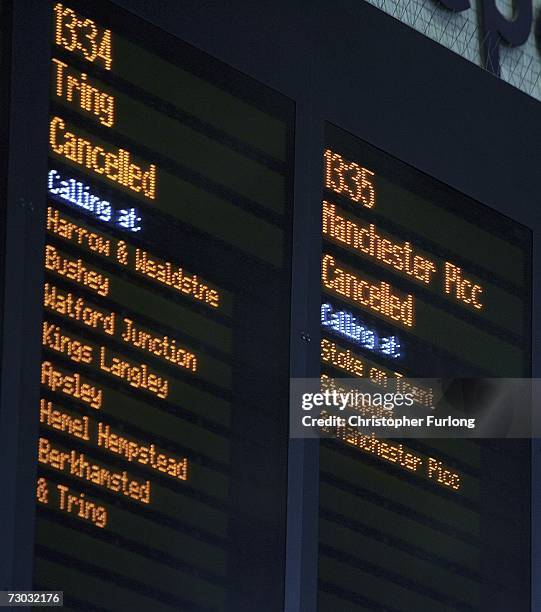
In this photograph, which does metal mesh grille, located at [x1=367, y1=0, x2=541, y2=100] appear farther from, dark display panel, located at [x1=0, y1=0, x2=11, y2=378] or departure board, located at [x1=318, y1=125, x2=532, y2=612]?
dark display panel, located at [x1=0, y1=0, x2=11, y2=378]

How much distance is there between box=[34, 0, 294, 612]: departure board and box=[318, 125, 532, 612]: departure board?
195 millimetres

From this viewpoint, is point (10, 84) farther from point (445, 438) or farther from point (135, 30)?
point (445, 438)

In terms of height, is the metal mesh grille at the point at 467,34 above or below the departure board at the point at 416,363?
above

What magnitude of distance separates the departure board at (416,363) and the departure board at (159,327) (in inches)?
7.7

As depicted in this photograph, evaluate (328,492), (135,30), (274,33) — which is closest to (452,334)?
(328,492)

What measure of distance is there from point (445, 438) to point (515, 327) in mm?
470

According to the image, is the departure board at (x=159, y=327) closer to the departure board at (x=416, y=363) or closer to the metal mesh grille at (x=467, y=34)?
the departure board at (x=416, y=363)

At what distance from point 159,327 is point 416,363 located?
0.85m

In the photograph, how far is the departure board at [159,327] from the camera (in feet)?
10.8

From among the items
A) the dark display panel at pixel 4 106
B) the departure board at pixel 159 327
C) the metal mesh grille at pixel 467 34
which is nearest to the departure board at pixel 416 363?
the departure board at pixel 159 327

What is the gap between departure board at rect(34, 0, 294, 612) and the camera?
328cm

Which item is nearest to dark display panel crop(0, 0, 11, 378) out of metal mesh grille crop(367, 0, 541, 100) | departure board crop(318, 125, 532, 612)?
departure board crop(318, 125, 532, 612)

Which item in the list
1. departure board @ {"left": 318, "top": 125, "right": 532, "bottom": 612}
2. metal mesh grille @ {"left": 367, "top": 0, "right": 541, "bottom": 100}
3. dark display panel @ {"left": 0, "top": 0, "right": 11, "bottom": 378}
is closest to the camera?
dark display panel @ {"left": 0, "top": 0, "right": 11, "bottom": 378}

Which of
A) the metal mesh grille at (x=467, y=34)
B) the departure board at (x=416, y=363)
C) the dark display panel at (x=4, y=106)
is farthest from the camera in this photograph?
the metal mesh grille at (x=467, y=34)
